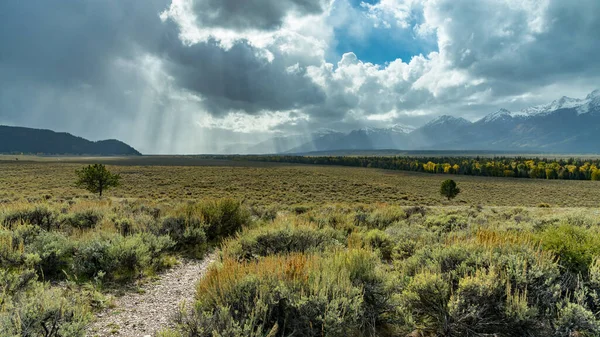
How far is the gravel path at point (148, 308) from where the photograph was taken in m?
4.44

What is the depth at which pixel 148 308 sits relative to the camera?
5301mm

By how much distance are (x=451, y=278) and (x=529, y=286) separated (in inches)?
41.6

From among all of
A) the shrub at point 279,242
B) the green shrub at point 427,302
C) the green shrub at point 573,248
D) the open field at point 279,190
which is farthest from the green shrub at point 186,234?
the open field at point 279,190

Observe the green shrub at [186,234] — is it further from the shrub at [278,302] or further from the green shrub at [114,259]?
the shrub at [278,302]

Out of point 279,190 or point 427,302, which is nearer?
point 427,302

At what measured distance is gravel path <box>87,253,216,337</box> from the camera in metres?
4.44

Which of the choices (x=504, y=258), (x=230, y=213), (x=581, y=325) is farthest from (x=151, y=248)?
(x=581, y=325)

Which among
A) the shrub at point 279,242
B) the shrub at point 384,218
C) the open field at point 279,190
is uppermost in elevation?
the shrub at point 279,242

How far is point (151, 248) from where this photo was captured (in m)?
7.82

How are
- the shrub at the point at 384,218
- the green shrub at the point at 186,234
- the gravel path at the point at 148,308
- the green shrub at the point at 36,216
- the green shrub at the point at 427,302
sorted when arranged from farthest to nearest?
the shrub at the point at 384,218, the green shrub at the point at 36,216, the green shrub at the point at 186,234, the gravel path at the point at 148,308, the green shrub at the point at 427,302

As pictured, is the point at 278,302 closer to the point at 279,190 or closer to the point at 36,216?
the point at 36,216

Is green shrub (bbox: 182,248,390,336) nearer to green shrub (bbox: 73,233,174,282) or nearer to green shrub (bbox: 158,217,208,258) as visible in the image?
green shrub (bbox: 73,233,174,282)

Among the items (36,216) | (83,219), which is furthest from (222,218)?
(36,216)

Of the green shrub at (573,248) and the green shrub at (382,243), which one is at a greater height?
the green shrub at (573,248)
